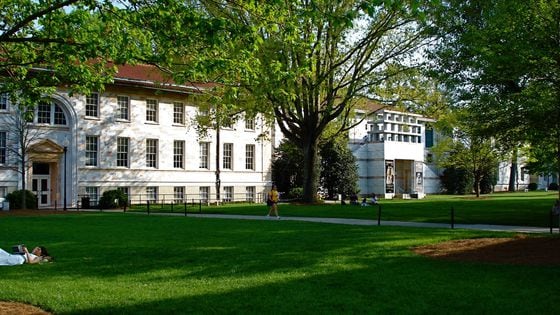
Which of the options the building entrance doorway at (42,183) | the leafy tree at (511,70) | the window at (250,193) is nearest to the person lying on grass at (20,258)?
the leafy tree at (511,70)

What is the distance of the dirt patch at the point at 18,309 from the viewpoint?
A: 28.8ft

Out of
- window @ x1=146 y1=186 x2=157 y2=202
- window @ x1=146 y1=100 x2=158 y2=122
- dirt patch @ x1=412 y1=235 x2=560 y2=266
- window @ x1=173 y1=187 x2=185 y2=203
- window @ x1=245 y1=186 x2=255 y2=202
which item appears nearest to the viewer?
dirt patch @ x1=412 y1=235 x2=560 y2=266

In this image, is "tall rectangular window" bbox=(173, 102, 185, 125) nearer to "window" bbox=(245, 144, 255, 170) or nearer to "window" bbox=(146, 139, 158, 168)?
"window" bbox=(146, 139, 158, 168)

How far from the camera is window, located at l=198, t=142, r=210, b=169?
53.7 metres

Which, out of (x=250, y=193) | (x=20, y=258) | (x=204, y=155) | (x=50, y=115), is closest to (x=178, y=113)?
(x=204, y=155)

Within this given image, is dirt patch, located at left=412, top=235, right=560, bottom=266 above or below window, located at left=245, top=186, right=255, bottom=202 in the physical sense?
below

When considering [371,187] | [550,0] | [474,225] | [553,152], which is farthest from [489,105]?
[371,187]

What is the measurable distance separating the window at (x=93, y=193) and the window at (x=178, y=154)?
7396mm

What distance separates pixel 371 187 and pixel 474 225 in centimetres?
4170

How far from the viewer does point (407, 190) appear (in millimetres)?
70875

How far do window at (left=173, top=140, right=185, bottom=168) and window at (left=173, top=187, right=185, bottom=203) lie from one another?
1.94 m

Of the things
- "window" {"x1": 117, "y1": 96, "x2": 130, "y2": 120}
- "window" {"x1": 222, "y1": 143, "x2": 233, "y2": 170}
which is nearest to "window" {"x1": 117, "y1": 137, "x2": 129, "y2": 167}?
"window" {"x1": 117, "y1": 96, "x2": 130, "y2": 120}

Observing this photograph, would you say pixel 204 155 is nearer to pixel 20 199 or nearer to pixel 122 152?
pixel 122 152

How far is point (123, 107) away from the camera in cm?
4856
